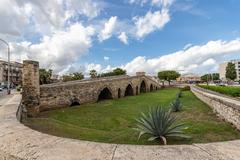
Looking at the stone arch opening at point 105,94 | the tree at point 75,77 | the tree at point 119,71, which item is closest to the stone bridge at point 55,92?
the stone arch opening at point 105,94

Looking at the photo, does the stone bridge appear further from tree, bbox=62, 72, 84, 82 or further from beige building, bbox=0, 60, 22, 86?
beige building, bbox=0, 60, 22, 86

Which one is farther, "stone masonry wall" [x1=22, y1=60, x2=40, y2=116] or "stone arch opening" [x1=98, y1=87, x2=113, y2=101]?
"stone arch opening" [x1=98, y1=87, x2=113, y2=101]

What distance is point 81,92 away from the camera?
1802cm

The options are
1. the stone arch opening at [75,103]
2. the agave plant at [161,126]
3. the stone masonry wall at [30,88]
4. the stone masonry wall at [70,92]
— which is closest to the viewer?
the agave plant at [161,126]

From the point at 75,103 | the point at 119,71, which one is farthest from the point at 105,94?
the point at 119,71

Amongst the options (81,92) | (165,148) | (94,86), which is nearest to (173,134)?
(165,148)

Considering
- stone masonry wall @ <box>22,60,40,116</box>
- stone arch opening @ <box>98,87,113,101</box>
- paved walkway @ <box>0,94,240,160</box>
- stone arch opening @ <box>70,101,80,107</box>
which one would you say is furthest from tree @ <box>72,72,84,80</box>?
paved walkway @ <box>0,94,240,160</box>

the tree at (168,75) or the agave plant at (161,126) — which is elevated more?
the tree at (168,75)

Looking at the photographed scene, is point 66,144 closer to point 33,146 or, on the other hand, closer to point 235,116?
point 33,146

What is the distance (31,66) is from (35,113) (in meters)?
3.09

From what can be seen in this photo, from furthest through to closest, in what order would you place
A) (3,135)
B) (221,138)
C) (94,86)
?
(94,86)
(221,138)
(3,135)

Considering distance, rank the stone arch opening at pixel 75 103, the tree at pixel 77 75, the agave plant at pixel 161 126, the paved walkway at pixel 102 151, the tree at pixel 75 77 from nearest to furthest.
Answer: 1. the paved walkway at pixel 102 151
2. the agave plant at pixel 161 126
3. the stone arch opening at pixel 75 103
4. the tree at pixel 75 77
5. the tree at pixel 77 75

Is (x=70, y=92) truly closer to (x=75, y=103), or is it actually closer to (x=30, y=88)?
(x=75, y=103)

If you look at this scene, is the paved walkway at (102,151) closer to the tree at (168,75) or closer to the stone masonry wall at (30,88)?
the stone masonry wall at (30,88)
